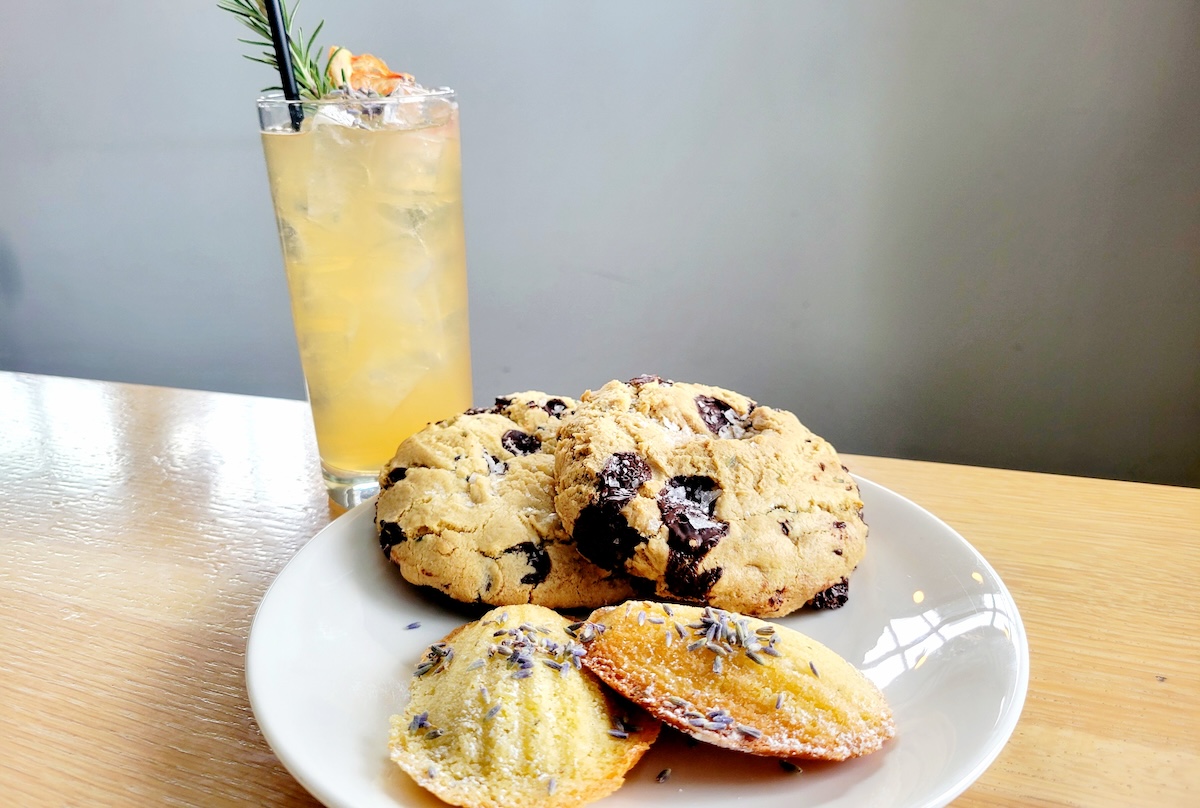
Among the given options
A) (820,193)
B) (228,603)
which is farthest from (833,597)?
(820,193)

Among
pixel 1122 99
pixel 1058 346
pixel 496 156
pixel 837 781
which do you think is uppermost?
pixel 1122 99

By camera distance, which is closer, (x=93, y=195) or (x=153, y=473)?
(x=153, y=473)

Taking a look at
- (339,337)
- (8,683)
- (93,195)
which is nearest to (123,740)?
(8,683)

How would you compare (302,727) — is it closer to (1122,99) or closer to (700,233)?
(700,233)

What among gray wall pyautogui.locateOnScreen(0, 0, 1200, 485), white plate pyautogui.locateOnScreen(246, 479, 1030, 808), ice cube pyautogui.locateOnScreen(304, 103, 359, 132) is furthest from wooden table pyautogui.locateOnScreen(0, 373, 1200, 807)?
gray wall pyautogui.locateOnScreen(0, 0, 1200, 485)

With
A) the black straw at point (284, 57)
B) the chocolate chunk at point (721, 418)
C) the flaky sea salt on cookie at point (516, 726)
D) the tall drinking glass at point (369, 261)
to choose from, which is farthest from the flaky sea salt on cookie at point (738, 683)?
the black straw at point (284, 57)

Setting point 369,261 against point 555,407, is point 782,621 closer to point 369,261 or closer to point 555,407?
point 555,407

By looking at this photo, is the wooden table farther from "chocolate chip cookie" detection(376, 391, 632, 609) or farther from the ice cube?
the ice cube
